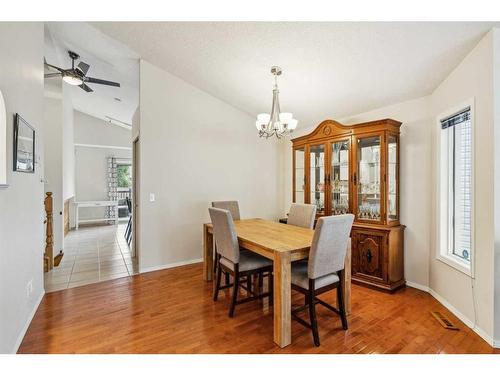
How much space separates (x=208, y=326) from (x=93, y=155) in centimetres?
706

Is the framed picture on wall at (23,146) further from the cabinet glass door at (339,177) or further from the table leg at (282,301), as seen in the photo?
the cabinet glass door at (339,177)

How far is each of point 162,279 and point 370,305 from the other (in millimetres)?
2540

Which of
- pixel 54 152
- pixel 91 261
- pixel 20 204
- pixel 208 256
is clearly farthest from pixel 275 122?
pixel 54 152

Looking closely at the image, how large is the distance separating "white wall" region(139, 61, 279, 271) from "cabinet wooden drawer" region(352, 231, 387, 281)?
2019 millimetres

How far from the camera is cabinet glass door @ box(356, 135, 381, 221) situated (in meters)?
3.09

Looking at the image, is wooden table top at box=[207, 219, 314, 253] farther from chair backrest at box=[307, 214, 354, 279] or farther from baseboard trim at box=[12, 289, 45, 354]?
baseboard trim at box=[12, 289, 45, 354]

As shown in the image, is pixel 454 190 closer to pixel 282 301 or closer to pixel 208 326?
pixel 282 301

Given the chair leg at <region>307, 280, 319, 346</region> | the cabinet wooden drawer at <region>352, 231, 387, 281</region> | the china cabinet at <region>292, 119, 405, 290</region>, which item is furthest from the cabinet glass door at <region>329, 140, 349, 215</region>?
the chair leg at <region>307, 280, 319, 346</region>

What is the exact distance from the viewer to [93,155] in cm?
737

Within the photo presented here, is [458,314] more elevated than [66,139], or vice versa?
[66,139]

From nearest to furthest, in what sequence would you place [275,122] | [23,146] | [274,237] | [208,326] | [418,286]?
[23,146] < [208,326] < [274,237] < [275,122] < [418,286]

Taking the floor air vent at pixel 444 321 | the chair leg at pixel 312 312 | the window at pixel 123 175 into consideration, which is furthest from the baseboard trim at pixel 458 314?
the window at pixel 123 175

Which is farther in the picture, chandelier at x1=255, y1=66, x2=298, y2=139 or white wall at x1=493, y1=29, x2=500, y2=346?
chandelier at x1=255, y1=66, x2=298, y2=139

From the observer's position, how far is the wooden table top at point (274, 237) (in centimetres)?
211
